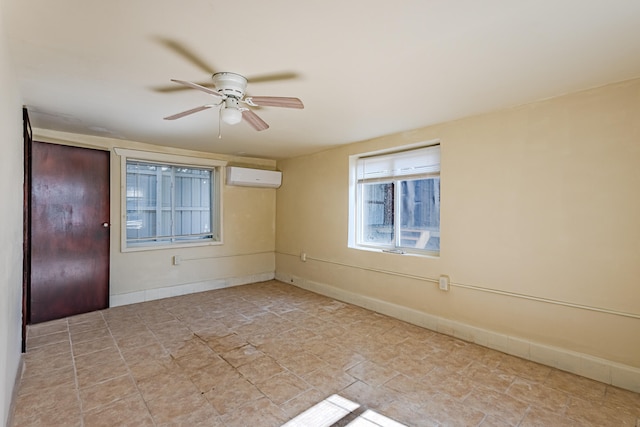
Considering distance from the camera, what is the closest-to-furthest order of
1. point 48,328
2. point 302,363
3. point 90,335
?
1. point 302,363
2. point 90,335
3. point 48,328

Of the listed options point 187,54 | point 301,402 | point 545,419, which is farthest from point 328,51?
point 545,419

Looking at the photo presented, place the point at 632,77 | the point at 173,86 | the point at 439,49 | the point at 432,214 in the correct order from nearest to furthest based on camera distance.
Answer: the point at 439,49 → the point at 632,77 → the point at 173,86 → the point at 432,214

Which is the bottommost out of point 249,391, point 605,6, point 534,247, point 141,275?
point 249,391

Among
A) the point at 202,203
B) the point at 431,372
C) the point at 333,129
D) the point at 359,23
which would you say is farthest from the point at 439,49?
the point at 202,203

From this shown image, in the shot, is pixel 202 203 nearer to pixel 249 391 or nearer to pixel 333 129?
pixel 333 129

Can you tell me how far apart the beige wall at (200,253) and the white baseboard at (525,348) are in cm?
224

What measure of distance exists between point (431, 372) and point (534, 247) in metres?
1.41

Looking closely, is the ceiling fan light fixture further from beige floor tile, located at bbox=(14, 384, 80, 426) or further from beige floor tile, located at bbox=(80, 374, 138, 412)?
beige floor tile, located at bbox=(14, 384, 80, 426)

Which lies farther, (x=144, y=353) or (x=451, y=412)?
(x=144, y=353)

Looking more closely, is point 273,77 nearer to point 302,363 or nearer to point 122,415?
point 302,363

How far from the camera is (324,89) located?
95.7 inches

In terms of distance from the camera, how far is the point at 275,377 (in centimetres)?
241

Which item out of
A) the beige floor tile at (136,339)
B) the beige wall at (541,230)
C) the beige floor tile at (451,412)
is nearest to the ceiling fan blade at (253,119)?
the beige wall at (541,230)

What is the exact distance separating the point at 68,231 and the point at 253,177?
2566mm
